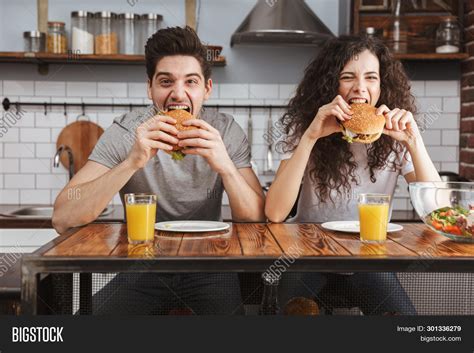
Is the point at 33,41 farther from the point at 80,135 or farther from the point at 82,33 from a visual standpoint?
the point at 80,135

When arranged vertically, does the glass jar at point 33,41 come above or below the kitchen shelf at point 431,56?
above

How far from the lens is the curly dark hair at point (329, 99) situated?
2.26m

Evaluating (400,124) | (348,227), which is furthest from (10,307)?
(400,124)

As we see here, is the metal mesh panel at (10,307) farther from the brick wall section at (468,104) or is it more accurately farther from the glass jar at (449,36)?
the glass jar at (449,36)

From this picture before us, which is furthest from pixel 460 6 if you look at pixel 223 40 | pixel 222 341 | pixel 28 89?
pixel 222 341

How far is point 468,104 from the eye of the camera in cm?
376

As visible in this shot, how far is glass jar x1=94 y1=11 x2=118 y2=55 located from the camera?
12.1 feet

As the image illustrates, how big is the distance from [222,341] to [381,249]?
1.45 feet

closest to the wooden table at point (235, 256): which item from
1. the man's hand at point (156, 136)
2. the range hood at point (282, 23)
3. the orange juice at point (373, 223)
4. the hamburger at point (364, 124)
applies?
the orange juice at point (373, 223)

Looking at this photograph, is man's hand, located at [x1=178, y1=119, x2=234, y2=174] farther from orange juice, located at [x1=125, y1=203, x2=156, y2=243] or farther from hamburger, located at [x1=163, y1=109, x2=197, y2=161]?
orange juice, located at [x1=125, y1=203, x2=156, y2=243]

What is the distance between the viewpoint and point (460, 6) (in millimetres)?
3736

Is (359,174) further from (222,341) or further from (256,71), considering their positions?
(256,71)

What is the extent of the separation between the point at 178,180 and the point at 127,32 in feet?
5.54

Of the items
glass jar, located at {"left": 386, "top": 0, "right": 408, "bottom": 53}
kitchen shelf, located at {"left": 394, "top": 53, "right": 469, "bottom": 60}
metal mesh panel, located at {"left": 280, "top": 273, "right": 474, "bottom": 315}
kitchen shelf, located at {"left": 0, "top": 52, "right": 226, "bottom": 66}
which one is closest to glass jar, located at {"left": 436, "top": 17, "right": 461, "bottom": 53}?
kitchen shelf, located at {"left": 394, "top": 53, "right": 469, "bottom": 60}
